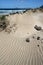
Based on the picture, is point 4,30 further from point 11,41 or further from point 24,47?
point 24,47

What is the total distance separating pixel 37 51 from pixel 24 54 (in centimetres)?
83

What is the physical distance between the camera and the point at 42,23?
1473cm

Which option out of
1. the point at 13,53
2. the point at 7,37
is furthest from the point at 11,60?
the point at 7,37

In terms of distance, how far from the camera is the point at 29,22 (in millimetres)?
14273

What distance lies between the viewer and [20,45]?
31.0 feet

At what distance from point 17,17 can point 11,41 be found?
17.6 ft

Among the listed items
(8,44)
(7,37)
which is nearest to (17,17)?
(7,37)

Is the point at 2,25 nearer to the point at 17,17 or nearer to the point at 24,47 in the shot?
the point at 17,17

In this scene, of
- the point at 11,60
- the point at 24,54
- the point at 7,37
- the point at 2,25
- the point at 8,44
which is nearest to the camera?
the point at 11,60

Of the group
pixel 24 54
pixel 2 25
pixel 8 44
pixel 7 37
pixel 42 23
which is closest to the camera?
pixel 24 54

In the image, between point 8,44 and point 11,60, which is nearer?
point 11,60

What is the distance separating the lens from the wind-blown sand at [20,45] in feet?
23.9

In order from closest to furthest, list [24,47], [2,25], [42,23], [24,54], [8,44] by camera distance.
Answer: [24,54], [24,47], [8,44], [2,25], [42,23]

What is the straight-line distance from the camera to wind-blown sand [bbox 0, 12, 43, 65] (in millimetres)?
7295
